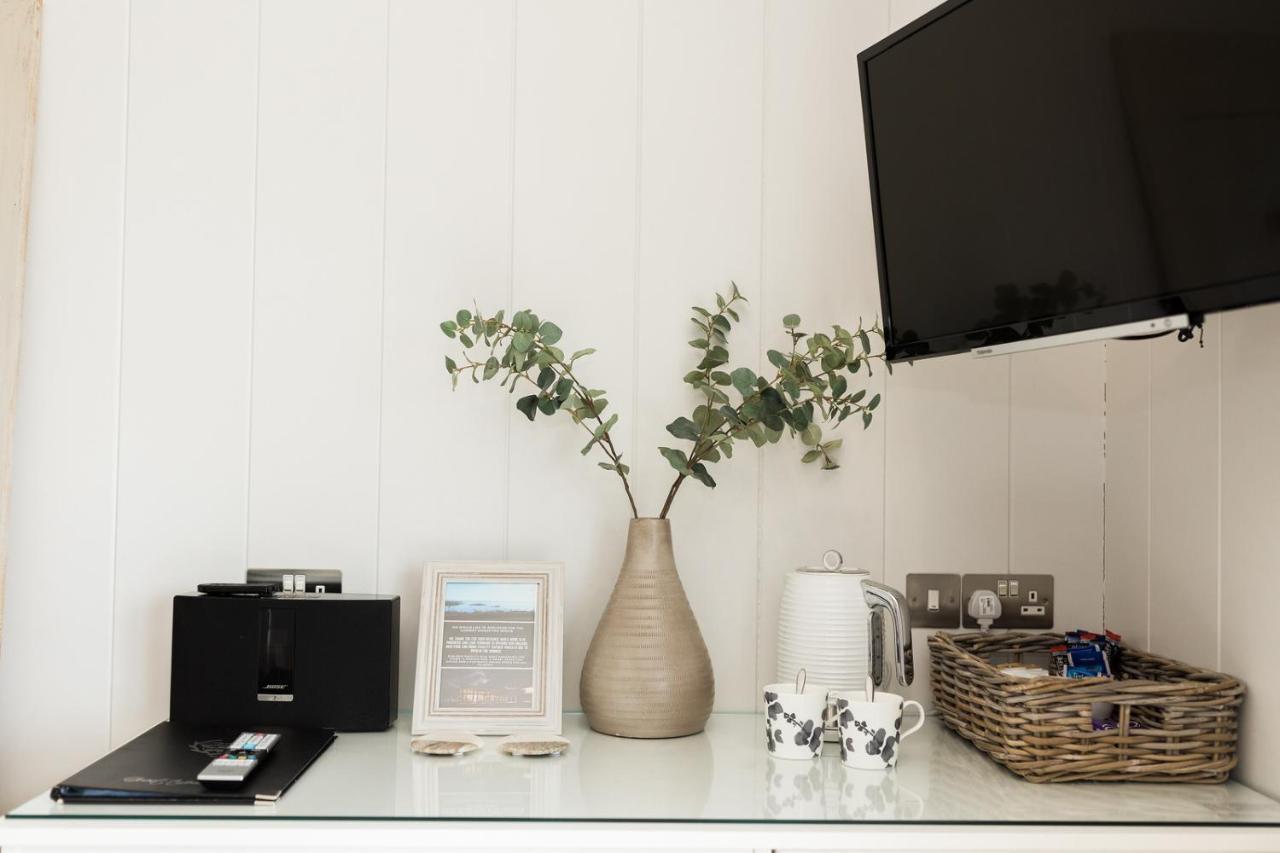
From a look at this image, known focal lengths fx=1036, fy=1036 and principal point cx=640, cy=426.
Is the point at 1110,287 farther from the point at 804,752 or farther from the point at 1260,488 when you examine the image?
the point at 804,752

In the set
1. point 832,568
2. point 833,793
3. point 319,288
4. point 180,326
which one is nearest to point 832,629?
point 832,568

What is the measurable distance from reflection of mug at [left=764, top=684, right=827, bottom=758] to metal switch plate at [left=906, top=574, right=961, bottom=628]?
366 mm

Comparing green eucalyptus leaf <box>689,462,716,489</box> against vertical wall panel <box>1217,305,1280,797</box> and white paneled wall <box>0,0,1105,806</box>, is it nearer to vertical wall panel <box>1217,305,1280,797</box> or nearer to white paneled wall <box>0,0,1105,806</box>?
white paneled wall <box>0,0,1105,806</box>

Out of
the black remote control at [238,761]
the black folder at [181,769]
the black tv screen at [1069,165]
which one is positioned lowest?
the black folder at [181,769]

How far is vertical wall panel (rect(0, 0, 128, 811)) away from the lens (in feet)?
5.14

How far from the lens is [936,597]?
5.40 feet

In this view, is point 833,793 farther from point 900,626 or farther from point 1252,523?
point 1252,523

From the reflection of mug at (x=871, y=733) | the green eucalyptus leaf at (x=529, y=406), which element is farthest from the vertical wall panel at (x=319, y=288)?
the reflection of mug at (x=871, y=733)

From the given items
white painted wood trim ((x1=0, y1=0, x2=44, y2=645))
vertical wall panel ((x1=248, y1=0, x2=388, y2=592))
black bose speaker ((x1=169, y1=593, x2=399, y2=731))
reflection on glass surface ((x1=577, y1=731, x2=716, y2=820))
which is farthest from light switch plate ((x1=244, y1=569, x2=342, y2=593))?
reflection on glass surface ((x1=577, y1=731, x2=716, y2=820))

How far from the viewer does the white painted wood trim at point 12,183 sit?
1.54m

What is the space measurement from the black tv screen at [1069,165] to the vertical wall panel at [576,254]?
0.42 meters

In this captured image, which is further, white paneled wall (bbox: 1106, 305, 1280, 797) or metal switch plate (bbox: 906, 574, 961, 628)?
metal switch plate (bbox: 906, 574, 961, 628)

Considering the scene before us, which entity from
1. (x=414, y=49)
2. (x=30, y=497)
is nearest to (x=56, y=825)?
(x=30, y=497)

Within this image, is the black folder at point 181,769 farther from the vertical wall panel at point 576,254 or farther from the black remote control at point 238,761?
the vertical wall panel at point 576,254
